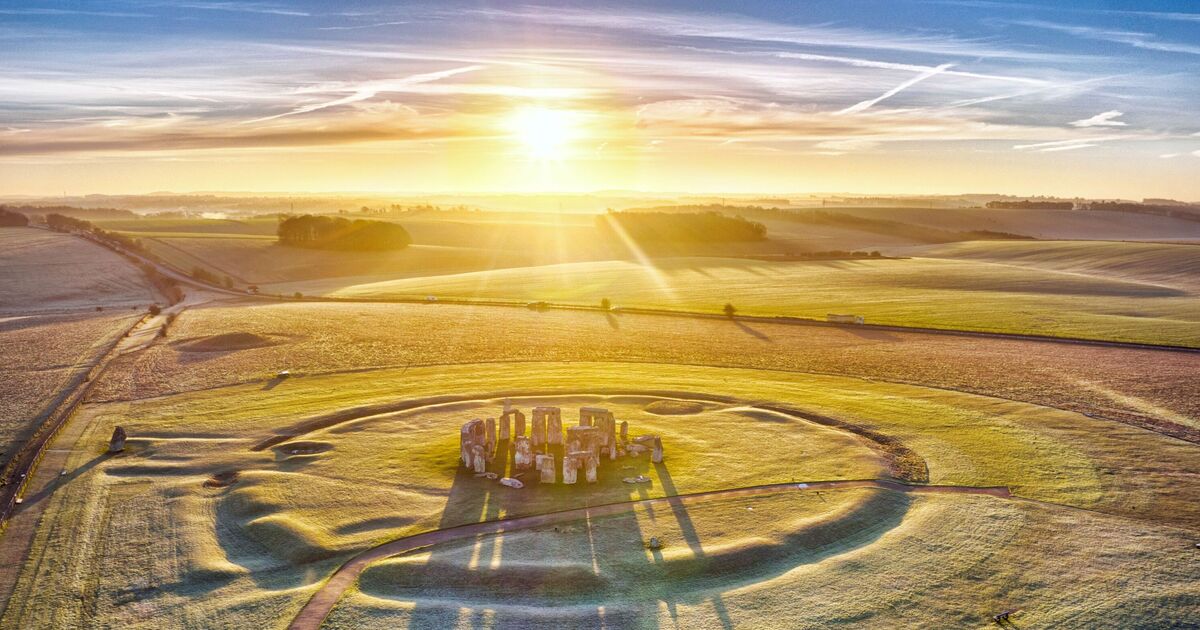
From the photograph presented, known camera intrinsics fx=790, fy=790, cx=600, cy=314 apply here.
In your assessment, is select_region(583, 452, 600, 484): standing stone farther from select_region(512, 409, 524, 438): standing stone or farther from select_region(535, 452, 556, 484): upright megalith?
select_region(512, 409, 524, 438): standing stone

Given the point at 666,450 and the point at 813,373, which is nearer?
the point at 666,450

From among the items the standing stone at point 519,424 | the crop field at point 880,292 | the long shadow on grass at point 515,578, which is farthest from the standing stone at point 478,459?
the crop field at point 880,292

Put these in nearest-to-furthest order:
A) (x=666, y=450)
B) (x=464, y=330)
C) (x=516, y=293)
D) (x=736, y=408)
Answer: (x=666, y=450)
(x=736, y=408)
(x=464, y=330)
(x=516, y=293)

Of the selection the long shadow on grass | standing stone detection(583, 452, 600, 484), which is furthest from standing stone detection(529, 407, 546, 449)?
the long shadow on grass

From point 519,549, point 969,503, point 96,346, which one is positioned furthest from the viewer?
point 96,346

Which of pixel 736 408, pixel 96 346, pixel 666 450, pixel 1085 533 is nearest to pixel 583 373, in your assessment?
pixel 736 408

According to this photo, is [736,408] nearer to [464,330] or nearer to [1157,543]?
[1157,543]

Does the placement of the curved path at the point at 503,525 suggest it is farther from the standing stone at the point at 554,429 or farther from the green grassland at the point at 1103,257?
the green grassland at the point at 1103,257

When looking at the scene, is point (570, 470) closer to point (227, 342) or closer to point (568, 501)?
point (568, 501)
